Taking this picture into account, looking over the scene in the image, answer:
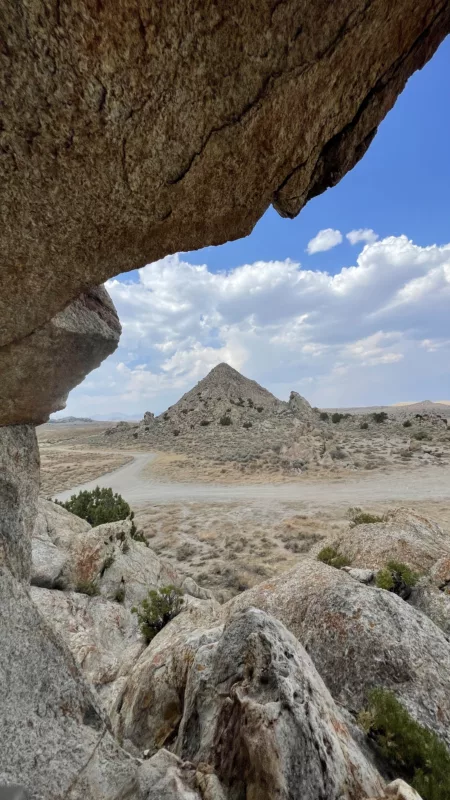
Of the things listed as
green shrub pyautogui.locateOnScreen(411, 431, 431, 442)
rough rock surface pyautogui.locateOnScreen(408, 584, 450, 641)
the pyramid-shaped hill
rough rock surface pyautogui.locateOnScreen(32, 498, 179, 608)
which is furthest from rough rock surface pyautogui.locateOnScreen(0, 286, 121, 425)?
the pyramid-shaped hill

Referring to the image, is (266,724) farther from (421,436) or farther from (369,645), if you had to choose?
(421,436)

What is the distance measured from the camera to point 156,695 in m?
6.92

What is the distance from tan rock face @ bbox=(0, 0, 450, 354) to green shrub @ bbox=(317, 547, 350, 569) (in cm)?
1149

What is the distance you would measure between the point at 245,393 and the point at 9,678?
92.5 m

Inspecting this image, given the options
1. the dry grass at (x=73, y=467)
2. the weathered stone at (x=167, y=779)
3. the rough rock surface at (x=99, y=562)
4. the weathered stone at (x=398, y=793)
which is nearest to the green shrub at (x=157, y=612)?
the rough rock surface at (x=99, y=562)

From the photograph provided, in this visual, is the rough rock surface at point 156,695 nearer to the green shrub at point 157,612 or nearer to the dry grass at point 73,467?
the green shrub at point 157,612

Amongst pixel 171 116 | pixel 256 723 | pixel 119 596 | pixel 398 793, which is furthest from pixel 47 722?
pixel 119 596

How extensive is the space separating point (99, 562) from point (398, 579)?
36.6 ft

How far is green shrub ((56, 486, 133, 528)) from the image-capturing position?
22781mm

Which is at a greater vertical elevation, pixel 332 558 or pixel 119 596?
pixel 332 558

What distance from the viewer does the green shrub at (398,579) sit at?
10.0m

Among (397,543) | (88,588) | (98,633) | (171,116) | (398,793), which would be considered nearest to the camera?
(171,116)

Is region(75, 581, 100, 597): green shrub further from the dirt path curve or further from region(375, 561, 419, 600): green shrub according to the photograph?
the dirt path curve

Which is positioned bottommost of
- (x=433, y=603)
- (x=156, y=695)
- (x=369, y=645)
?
(x=156, y=695)
